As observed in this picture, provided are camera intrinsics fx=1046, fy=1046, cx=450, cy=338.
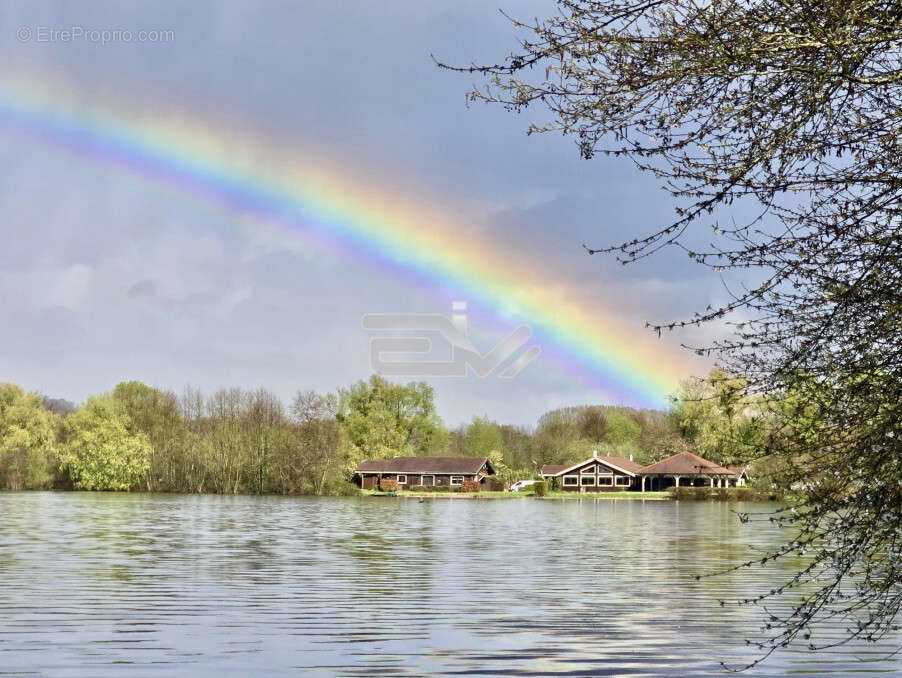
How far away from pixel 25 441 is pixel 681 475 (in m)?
61.0

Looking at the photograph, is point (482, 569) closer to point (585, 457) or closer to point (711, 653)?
point (711, 653)

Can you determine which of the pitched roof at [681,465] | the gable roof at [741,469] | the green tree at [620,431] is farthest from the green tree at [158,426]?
the gable roof at [741,469]

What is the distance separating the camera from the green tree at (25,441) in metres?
94.0

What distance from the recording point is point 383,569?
2417cm

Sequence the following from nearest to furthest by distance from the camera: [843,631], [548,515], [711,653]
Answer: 1. [711,653]
2. [843,631]
3. [548,515]

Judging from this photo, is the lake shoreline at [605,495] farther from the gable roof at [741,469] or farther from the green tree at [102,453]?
the gable roof at [741,469]

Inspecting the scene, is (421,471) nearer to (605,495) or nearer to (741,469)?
(605,495)

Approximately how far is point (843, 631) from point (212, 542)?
74.1 feet

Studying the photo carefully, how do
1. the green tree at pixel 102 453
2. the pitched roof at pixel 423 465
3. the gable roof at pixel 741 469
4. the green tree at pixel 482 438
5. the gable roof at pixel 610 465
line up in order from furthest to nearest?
the green tree at pixel 482 438
the gable roof at pixel 610 465
the pitched roof at pixel 423 465
the green tree at pixel 102 453
the gable roof at pixel 741 469

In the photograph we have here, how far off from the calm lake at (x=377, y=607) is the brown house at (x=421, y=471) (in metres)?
67.7

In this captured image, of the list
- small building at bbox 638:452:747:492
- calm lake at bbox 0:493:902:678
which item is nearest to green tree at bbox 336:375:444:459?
small building at bbox 638:452:747:492

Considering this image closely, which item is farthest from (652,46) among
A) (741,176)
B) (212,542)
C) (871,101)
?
(212,542)

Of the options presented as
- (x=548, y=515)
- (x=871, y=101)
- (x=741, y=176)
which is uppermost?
(x=871, y=101)

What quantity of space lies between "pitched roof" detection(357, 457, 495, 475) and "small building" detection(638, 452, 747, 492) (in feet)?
55.4
